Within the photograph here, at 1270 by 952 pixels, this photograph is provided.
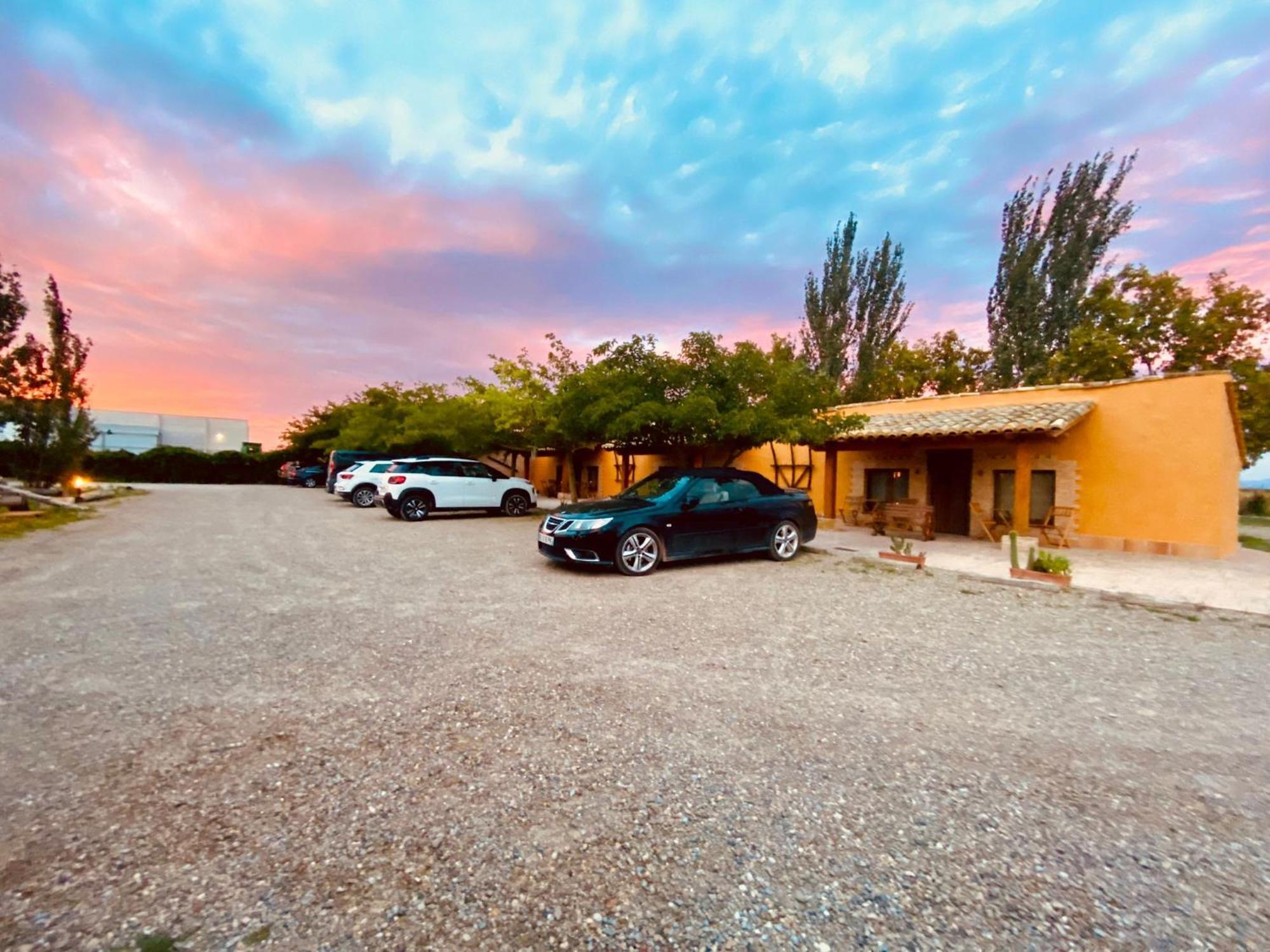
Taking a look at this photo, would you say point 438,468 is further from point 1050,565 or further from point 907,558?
point 1050,565

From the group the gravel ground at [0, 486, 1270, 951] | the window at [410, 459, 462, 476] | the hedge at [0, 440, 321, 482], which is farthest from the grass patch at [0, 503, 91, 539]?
the hedge at [0, 440, 321, 482]

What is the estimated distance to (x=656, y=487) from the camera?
927 centimetres

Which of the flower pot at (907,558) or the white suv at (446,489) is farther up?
the white suv at (446,489)

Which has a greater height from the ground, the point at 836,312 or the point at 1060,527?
the point at 836,312

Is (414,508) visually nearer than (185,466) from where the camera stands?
Yes

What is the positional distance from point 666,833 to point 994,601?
6259 mm

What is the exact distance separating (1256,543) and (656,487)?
61.6ft

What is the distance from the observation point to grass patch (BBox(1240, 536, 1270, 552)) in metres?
14.7

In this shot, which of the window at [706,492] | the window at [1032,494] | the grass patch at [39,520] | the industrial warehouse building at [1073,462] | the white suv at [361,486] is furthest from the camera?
the white suv at [361,486]

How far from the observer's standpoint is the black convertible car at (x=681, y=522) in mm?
8016

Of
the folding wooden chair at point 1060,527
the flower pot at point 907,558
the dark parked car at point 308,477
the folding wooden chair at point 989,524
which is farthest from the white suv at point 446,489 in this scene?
the dark parked car at point 308,477

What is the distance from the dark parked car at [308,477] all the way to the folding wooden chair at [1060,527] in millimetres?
33736

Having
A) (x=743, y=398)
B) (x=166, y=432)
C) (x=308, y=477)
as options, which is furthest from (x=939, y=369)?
(x=166, y=432)

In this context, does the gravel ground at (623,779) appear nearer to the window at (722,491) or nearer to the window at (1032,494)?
the window at (722,491)
